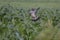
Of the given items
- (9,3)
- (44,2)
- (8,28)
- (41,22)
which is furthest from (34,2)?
(8,28)

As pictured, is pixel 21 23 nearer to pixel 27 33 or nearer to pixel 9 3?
pixel 27 33

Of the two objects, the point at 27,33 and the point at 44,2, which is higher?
the point at 44,2

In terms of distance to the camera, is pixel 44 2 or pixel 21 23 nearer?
pixel 21 23

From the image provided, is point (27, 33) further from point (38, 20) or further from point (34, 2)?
point (34, 2)

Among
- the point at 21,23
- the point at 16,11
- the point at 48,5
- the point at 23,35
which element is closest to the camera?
the point at 23,35

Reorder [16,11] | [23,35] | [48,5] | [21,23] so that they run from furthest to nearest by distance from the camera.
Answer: [48,5] → [16,11] → [21,23] → [23,35]

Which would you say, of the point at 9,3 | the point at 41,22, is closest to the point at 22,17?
the point at 41,22
